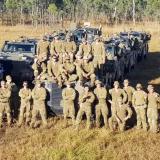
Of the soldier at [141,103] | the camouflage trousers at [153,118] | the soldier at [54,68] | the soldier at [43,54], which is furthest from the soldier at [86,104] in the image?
the soldier at [43,54]

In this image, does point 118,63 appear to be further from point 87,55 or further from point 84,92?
point 84,92

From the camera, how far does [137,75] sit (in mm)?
24625

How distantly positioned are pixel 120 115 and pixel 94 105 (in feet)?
2.91

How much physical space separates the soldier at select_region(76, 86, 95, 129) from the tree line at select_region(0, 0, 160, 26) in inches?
1928

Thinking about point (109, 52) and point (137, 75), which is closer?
point (109, 52)

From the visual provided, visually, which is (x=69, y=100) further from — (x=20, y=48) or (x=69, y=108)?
(x=20, y=48)

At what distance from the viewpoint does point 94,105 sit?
14578 millimetres

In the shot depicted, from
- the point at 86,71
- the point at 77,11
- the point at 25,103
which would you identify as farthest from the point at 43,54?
the point at 77,11

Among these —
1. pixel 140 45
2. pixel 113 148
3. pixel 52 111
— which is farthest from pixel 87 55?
pixel 140 45

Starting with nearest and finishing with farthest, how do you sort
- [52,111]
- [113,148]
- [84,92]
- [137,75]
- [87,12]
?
1. [113,148]
2. [84,92]
3. [52,111]
4. [137,75]
5. [87,12]

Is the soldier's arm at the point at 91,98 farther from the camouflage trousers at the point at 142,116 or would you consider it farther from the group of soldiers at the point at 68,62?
the group of soldiers at the point at 68,62

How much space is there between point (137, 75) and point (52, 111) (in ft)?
33.2

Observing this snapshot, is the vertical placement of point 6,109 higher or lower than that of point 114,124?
higher

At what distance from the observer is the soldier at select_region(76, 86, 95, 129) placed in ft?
46.1
